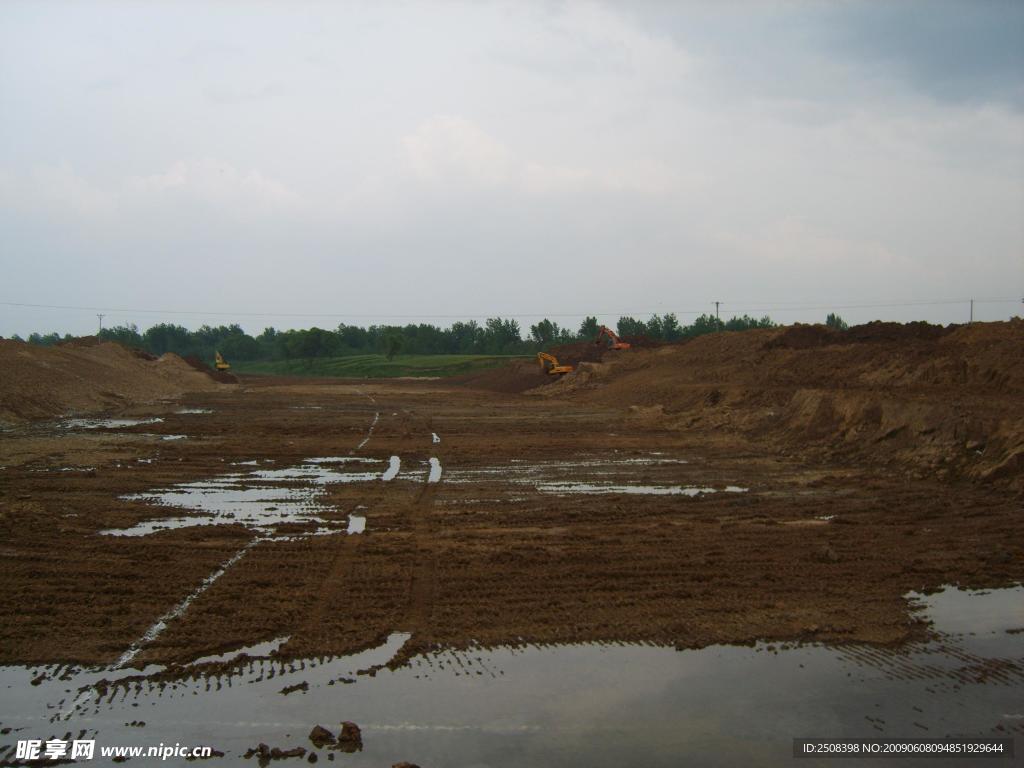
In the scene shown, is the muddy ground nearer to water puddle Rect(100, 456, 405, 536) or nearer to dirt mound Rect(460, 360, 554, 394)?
water puddle Rect(100, 456, 405, 536)

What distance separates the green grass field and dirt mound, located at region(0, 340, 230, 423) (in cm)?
3084

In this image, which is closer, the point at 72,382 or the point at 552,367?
the point at 72,382

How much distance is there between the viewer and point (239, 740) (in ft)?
16.8

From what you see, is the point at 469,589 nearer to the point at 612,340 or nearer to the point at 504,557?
the point at 504,557

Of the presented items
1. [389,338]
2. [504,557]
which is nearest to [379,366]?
[389,338]

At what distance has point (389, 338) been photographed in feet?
340

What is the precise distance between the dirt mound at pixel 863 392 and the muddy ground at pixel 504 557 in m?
0.98

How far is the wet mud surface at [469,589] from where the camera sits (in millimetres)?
5676

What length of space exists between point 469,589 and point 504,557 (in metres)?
1.18

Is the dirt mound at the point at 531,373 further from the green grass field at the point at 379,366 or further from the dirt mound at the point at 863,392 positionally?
the green grass field at the point at 379,366

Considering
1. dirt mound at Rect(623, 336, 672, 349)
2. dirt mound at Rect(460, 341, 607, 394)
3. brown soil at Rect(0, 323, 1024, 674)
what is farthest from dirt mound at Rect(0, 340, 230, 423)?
dirt mound at Rect(623, 336, 672, 349)

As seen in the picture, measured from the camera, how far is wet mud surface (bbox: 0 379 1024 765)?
5676 millimetres

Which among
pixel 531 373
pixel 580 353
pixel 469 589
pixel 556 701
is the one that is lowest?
pixel 556 701

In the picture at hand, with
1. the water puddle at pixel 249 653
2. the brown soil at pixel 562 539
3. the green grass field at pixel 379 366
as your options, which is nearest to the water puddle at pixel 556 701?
the water puddle at pixel 249 653
